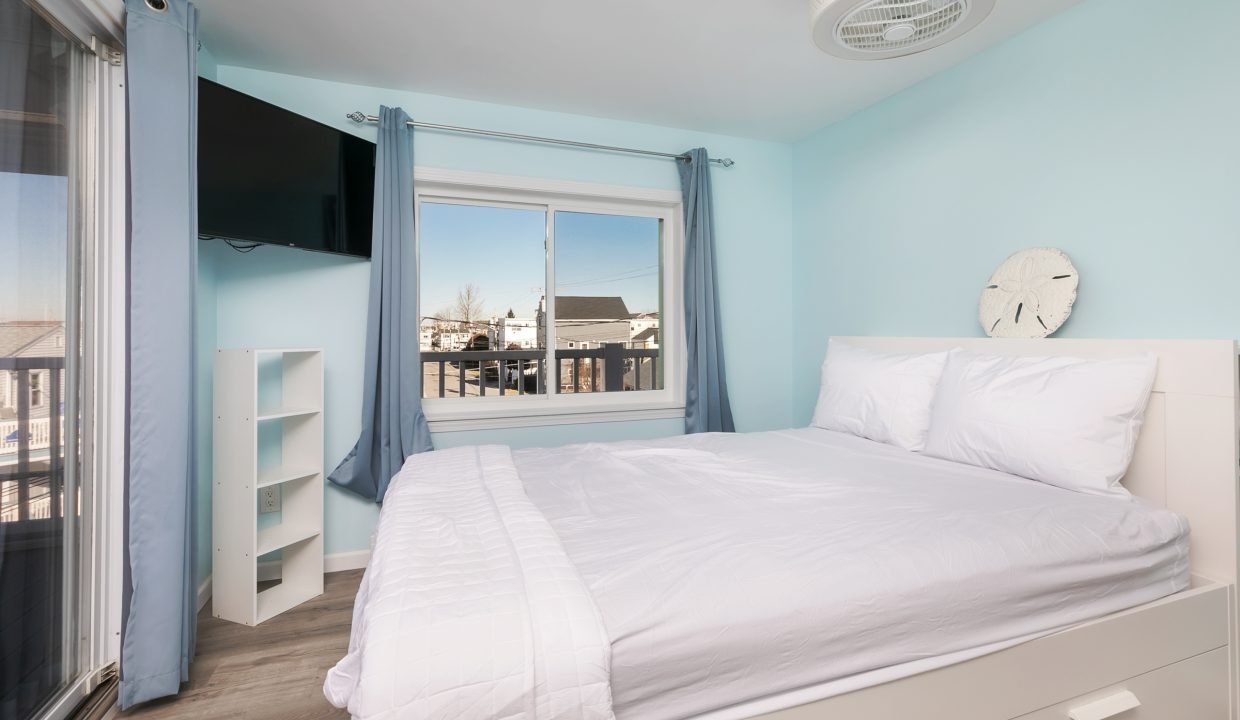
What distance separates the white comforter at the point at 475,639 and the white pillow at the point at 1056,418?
5.06ft

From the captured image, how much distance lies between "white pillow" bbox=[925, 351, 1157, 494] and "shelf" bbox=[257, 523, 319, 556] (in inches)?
104

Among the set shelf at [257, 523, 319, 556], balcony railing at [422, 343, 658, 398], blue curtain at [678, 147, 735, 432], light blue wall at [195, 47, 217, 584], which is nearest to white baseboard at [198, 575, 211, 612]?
light blue wall at [195, 47, 217, 584]

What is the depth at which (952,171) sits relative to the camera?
8.18 feet

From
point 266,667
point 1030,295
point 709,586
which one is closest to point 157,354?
point 266,667

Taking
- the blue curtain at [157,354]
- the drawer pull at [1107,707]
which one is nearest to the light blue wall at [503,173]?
the blue curtain at [157,354]

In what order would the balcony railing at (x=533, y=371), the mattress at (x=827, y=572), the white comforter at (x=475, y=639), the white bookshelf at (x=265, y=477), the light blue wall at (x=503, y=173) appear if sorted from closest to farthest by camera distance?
the white comforter at (x=475, y=639), the mattress at (x=827, y=572), the white bookshelf at (x=265, y=477), the light blue wall at (x=503, y=173), the balcony railing at (x=533, y=371)

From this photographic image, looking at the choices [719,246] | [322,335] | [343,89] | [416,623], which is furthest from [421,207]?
[416,623]

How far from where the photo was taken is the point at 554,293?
10.6ft

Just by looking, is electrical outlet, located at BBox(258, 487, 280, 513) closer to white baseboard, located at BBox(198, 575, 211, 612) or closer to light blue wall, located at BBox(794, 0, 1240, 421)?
white baseboard, located at BBox(198, 575, 211, 612)

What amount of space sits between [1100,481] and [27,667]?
2.99 meters

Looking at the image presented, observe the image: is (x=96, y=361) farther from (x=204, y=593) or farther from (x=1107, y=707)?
(x=1107, y=707)

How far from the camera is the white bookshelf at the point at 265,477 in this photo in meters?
2.11

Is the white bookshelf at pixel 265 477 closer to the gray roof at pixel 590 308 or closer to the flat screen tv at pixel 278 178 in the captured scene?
the flat screen tv at pixel 278 178

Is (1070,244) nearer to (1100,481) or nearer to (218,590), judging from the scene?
(1100,481)
